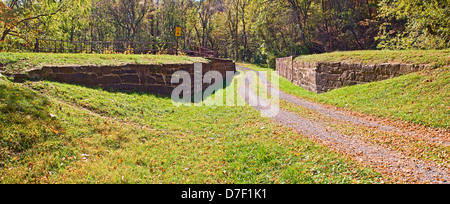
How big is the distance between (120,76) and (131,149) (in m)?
6.16

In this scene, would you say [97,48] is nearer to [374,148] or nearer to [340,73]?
[340,73]

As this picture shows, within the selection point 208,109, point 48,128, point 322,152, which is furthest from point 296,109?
point 48,128

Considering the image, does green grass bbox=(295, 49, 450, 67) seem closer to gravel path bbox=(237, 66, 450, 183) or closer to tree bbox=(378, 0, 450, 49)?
tree bbox=(378, 0, 450, 49)

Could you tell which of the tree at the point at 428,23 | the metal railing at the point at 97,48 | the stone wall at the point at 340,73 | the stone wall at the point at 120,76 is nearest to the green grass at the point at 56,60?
the stone wall at the point at 120,76

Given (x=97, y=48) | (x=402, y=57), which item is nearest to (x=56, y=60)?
(x=97, y=48)

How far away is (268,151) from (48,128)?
494cm

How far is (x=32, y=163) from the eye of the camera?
15.5 feet

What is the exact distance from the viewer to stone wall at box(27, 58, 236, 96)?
373 inches

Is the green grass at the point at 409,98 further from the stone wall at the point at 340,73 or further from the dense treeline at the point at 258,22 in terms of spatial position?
the dense treeline at the point at 258,22

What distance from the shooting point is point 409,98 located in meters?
9.23

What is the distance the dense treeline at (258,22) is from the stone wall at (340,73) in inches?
151

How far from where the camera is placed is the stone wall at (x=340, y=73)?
11344mm

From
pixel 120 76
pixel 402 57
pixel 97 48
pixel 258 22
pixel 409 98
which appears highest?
pixel 258 22
